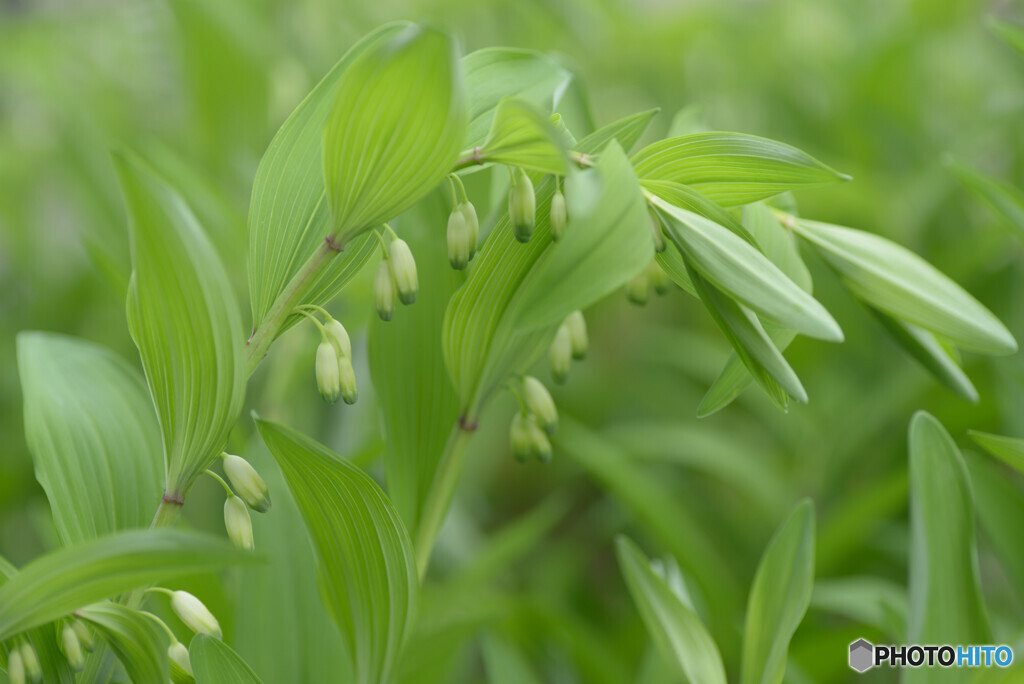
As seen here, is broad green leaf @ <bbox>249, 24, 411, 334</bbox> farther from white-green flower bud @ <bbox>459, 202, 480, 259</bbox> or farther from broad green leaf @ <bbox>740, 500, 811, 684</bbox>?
broad green leaf @ <bbox>740, 500, 811, 684</bbox>

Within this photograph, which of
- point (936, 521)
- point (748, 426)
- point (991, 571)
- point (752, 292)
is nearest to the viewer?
point (752, 292)

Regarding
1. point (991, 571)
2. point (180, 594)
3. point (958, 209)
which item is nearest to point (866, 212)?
point (958, 209)

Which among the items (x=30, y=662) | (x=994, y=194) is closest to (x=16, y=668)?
(x=30, y=662)

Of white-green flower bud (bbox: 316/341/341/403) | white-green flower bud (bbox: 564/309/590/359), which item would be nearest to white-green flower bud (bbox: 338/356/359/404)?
white-green flower bud (bbox: 316/341/341/403)

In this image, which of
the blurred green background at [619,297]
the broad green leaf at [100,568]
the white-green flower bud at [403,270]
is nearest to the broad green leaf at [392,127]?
the white-green flower bud at [403,270]

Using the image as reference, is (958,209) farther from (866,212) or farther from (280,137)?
(280,137)

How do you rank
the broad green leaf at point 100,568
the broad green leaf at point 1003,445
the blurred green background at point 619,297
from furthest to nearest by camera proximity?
the blurred green background at point 619,297 → the broad green leaf at point 1003,445 → the broad green leaf at point 100,568

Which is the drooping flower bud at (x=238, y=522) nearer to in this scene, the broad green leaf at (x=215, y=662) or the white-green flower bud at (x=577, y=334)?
→ the broad green leaf at (x=215, y=662)
